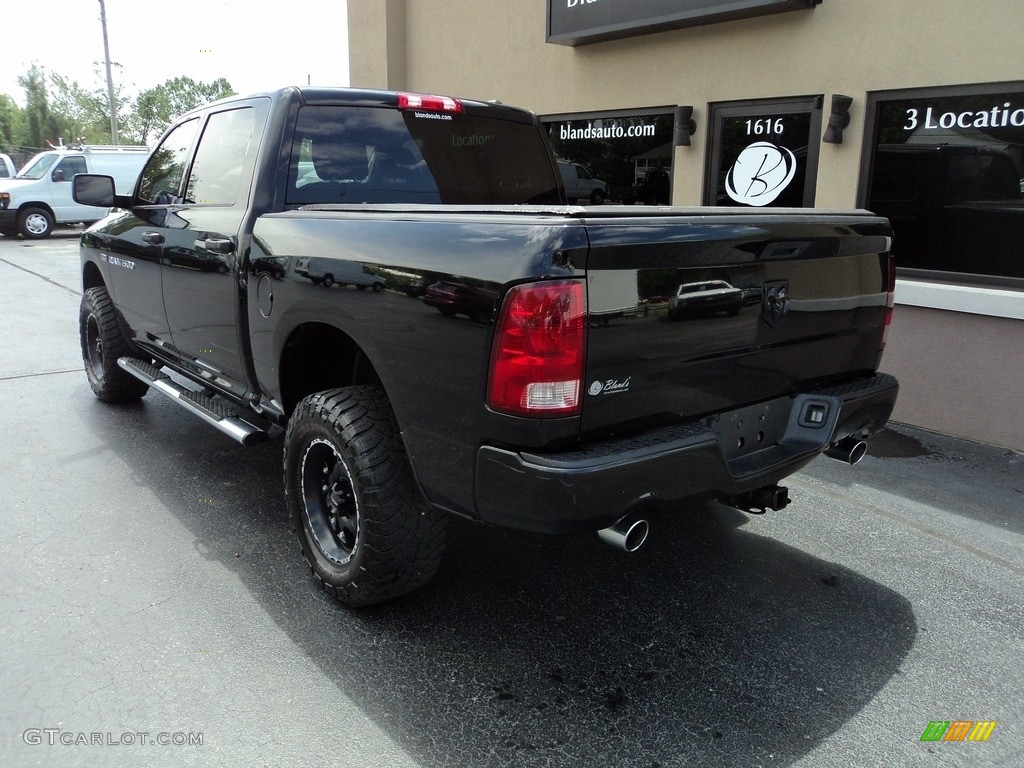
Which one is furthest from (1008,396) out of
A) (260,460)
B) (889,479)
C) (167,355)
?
(167,355)

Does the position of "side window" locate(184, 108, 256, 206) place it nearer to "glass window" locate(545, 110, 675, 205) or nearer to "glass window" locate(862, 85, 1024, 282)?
"glass window" locate(545, 110, 675, 205)

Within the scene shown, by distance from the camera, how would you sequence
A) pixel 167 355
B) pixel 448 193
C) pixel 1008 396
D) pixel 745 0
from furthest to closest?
pixel 745 0, pixel 1008 396, pixel 167 355, pixel 448 193

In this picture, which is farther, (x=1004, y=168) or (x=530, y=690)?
(x=1004, y=168)

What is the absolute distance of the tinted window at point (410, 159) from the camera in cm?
380

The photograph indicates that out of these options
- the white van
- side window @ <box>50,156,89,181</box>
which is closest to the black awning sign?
the white van

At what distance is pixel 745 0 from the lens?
636 cm

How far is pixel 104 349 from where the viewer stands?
5.70 m

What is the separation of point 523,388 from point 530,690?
1125 millimetres

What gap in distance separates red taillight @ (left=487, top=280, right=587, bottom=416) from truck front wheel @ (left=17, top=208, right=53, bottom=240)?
21.6 metres

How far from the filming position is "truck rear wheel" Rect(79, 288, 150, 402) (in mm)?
5641

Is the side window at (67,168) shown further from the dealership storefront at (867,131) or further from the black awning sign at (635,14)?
the black awning sign at (635,14)

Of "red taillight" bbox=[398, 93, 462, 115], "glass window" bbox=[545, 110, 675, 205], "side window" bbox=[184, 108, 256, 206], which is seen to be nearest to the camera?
"side window" bbox=[184, 108, 256, 206]

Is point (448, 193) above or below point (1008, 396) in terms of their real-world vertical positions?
above

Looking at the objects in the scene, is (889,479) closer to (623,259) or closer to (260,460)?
(623,259)
